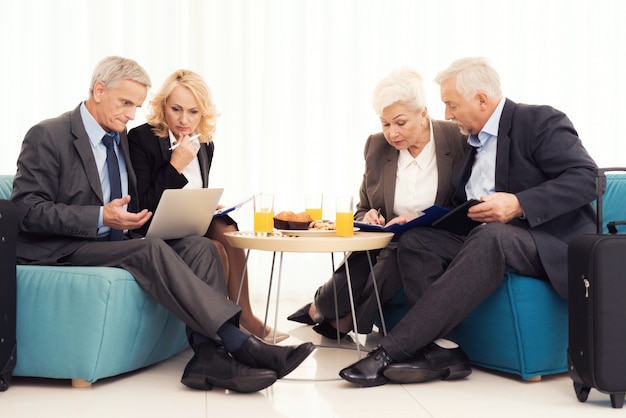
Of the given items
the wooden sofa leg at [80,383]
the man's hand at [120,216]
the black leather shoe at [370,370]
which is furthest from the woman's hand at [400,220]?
the wooden sofa leg at [80,383]

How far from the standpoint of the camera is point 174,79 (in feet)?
11.0

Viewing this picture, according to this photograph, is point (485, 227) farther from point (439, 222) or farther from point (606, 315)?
point (606, 315)

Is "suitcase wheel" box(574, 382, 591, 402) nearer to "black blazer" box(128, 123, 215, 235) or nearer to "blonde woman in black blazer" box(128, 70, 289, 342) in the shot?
"blonde woman in black blazer" box(128, 70, 289, 342)

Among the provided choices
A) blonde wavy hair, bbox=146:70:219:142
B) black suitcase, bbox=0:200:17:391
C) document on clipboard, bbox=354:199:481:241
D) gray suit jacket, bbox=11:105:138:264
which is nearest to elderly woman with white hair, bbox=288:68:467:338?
document on clipboard, bbox=354:199:481:241

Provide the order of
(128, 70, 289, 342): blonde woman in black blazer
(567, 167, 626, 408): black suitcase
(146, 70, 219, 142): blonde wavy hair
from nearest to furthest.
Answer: (567, 167, 626, 408): black suitcase, (128, 70, 289, 342): blonde woman in black blazer, (146, 70, 219, 142): blonde wavy hair

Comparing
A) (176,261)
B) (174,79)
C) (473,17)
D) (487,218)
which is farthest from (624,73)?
(176,261)

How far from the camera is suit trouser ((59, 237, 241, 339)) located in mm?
2568

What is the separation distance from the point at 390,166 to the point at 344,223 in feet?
1.93

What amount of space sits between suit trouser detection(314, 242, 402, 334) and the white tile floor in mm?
522

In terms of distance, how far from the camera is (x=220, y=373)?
2572 mm

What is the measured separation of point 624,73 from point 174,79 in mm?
3001

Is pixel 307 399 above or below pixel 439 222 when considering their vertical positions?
below

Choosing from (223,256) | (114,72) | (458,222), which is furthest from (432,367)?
(114,72)

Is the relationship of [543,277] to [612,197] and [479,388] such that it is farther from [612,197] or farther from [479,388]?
[612,197]
